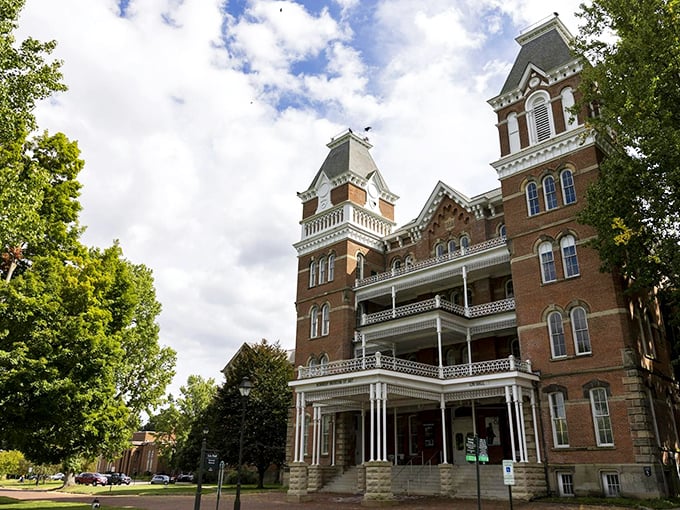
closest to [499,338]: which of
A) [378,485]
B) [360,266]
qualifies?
[360,266]

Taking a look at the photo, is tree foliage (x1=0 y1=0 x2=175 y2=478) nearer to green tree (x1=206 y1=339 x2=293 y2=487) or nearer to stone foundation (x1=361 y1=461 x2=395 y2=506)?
stone foundation (x1=361 y1=461 x2=395 y2=506)

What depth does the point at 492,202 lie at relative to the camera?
31.6 m

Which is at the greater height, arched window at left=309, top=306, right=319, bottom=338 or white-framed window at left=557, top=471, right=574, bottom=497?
arched window at left=309, top=306, right=319, bottom=338

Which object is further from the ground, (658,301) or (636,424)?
(658,301)

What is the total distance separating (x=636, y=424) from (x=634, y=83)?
12762mm

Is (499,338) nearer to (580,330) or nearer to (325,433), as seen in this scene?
(580,330)

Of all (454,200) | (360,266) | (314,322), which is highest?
(454,200)

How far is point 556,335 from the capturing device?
24.6 meters

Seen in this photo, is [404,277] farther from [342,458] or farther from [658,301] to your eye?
[658,301]

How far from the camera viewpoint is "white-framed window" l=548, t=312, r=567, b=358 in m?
24.3

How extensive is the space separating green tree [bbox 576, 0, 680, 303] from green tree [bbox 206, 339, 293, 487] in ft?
78.7

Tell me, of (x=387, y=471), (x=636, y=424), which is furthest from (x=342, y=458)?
(x=636, y=424)

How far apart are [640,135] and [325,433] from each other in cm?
2332

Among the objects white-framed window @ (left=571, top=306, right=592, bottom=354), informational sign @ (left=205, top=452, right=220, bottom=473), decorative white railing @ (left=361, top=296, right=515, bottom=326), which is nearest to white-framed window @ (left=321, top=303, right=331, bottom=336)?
decorative white railing @ (left=361, top=296, right=515, bottom=326)
